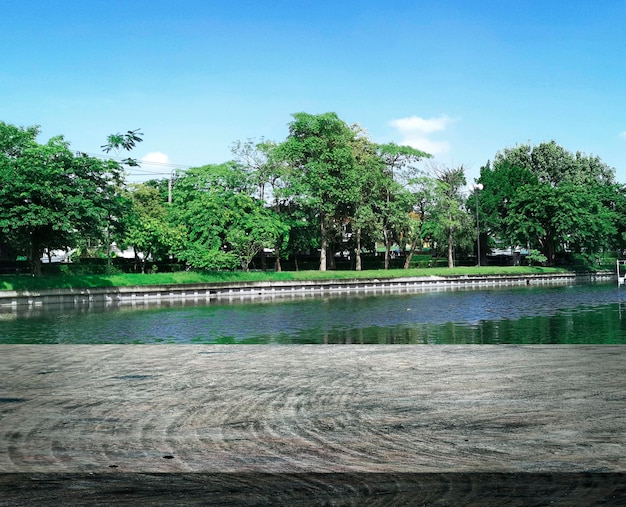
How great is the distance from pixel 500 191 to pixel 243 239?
35123 mm

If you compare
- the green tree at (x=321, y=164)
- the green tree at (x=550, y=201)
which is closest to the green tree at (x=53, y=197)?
the green tree at (x=321, y=164)

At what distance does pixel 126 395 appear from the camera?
19.5 feet

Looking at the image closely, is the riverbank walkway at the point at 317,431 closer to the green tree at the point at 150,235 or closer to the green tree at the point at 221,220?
the green tree at the point at 150,235

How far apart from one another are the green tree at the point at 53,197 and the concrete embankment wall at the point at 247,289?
11.8ft

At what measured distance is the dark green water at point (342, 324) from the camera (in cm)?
1852

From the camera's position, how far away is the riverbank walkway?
3.31 metres

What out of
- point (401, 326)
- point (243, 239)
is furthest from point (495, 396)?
point (243, 239)

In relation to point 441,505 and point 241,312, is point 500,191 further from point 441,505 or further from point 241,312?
point 441,505

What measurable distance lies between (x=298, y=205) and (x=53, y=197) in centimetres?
2460

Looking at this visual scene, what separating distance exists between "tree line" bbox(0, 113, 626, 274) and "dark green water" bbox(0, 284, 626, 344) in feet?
26.9

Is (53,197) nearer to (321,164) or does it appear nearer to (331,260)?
(321,164)

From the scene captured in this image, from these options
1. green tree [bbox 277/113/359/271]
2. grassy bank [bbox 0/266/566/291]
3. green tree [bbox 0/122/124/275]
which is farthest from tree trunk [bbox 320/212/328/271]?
green tree [bbox 0/122/124/275]

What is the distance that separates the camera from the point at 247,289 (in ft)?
155

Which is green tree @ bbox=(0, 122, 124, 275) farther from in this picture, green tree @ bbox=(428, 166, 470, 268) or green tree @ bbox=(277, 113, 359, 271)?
green tree @ bbox=(428, 166, 470, 268)
